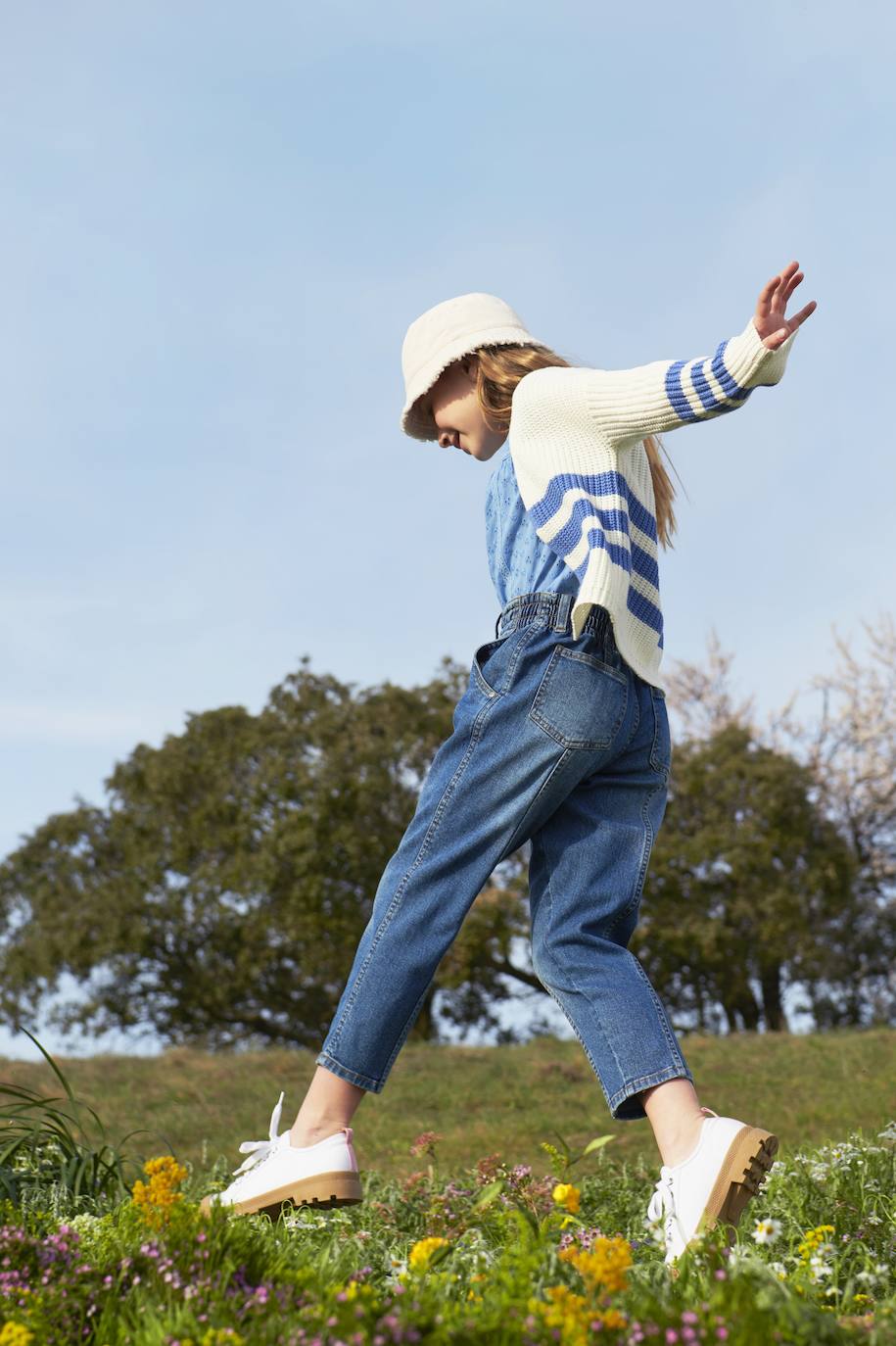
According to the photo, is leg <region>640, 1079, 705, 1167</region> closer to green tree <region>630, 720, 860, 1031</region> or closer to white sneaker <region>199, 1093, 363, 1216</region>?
white sneaker <region>199, 1093, 363, 1216</region>

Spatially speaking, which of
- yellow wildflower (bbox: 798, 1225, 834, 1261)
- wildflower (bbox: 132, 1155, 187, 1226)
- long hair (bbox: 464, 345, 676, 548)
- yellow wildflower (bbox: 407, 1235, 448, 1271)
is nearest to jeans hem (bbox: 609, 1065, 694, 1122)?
yellow wildflower (bbox: 798, 1225, 834, 1261)

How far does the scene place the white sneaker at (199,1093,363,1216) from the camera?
101 inches

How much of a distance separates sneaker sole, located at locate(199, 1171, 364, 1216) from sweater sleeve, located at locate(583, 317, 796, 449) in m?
1.68

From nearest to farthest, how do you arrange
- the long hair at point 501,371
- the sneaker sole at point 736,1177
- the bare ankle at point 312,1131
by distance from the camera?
the sneaker sole at point 736,1177, the bare ankle at point 312,1131, the long hair at point 501,371

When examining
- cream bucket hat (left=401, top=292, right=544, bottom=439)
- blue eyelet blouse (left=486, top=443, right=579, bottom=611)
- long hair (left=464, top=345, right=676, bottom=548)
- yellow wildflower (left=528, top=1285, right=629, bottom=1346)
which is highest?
cream bucket hat (left=401, top=292, right=544, bottom=439)

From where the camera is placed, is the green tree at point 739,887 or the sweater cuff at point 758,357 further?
the green tree at point 739,887

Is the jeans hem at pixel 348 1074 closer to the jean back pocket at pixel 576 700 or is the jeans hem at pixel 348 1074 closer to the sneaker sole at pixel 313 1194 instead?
the sneaker sole at pixel 313 1194

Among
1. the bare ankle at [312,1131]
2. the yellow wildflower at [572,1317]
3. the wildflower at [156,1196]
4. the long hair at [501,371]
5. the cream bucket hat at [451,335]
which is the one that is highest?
the cream bucket hat at [451,335]

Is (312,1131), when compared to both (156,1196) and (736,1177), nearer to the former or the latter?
(156,1196)

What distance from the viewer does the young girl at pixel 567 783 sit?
101 inches

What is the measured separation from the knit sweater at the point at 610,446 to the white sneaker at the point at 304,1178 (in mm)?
1211

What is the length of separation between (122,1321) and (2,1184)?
Answer: 1.67 metres

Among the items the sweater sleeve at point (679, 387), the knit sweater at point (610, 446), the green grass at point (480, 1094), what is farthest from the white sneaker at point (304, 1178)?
the green grass at point (480, 1094)

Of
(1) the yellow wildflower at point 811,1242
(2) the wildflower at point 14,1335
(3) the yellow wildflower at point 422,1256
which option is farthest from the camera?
(1) the yellow wildflower at point 811,1242
